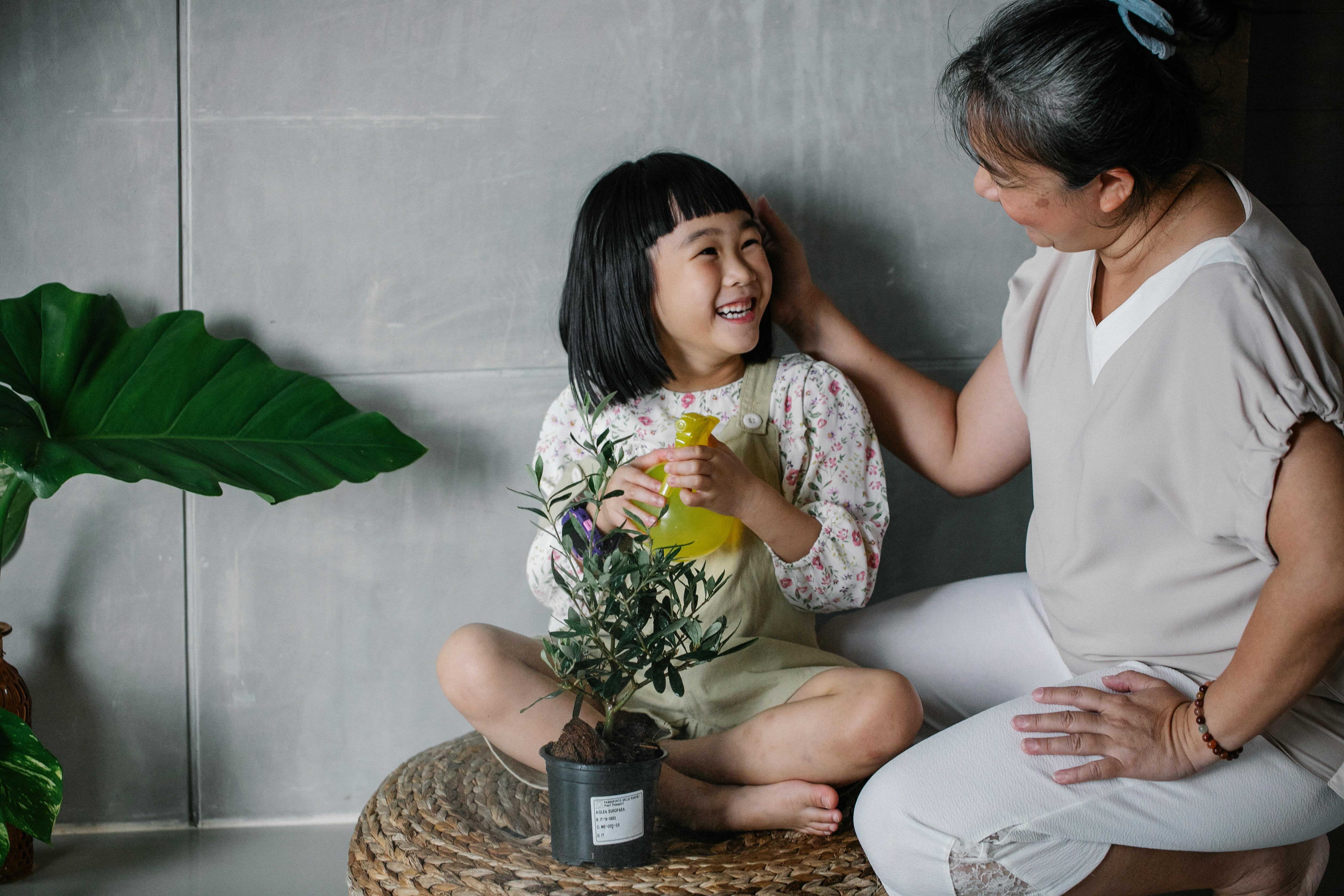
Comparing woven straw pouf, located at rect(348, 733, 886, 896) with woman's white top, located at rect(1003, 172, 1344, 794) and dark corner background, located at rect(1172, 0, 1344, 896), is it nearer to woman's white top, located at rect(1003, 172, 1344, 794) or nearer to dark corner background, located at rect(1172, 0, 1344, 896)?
woman's white top, located at rect(1003, 172, 1344, 794)

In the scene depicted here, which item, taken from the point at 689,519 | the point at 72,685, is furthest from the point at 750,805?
the point at 72,685

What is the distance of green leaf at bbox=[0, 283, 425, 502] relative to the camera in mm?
1215

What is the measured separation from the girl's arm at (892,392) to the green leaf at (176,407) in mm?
563

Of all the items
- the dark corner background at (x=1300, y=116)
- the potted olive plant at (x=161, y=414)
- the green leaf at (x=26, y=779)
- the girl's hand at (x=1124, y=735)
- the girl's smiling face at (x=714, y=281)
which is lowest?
the green leaf at (x=26, y=779)

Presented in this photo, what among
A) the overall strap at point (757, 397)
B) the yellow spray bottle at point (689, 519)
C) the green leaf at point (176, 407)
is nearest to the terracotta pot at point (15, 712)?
the green leaf at point (176, 407)

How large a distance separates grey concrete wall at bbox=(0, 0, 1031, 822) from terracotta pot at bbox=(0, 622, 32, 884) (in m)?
0.12

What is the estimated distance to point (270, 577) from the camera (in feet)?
4.84

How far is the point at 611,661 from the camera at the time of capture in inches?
38.8

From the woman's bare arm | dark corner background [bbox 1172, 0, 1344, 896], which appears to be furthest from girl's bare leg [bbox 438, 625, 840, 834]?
dark corner background [bbox 1172, 0, 1344, 896]

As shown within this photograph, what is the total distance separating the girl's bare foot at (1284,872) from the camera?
1.00 metres

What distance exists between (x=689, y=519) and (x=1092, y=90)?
60 cm

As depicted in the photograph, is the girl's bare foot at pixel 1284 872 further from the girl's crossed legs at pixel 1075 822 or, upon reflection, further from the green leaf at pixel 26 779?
the green leaf at pixel 26 779

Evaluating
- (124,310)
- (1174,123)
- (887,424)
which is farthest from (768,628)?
(124,310)

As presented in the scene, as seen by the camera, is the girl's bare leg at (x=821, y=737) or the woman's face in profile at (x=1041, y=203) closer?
the woman's face in profile at (x=1041, y=203)
